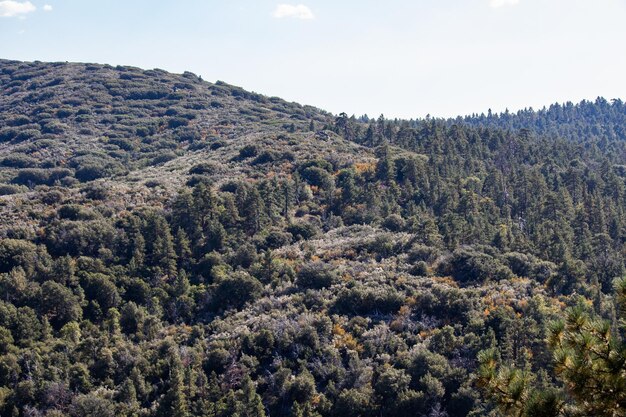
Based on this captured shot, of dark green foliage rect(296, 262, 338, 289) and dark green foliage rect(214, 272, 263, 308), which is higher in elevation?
dark green foliage rect(296, 262, 338, 289)

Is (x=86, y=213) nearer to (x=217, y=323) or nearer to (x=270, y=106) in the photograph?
(x=217, y=323)

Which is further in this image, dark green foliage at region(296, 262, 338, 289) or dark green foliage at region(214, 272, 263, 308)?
dark green foliage at region(296, 262, 338, 289)

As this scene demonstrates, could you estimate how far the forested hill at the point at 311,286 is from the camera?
2789 centimetres

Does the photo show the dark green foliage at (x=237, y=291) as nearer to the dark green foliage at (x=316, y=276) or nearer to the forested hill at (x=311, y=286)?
the forested hill at (x=311, y=286)

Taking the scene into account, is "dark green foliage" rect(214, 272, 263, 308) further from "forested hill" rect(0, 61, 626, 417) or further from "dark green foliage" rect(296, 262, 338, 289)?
"dark green foliage" rect(296, 262, 338, 289)

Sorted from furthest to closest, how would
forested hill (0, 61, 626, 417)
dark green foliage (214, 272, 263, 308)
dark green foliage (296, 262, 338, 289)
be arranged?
dark green foliage (296, 262, 338, 289)
dark green foliage (214, 272, 263, 308)
forested hill (0, 61, 626, 417)

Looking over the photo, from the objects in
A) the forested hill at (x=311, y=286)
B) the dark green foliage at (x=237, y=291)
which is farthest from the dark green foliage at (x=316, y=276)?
the dark green foliage at (x=237, y=291)

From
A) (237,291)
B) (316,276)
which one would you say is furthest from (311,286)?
(237,291)

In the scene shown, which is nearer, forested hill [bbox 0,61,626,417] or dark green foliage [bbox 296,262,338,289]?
forested hill [bbox 0,61,626,417]

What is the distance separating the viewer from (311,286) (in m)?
41.2

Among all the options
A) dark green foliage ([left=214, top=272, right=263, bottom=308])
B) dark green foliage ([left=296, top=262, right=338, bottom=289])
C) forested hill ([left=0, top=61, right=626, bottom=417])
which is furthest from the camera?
dark green foliage ([left=296, top=262, right=338, bottom=289])

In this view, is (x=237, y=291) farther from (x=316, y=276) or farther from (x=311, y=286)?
(x=316, y=276)

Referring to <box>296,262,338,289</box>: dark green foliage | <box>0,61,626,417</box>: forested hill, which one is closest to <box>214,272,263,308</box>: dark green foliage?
<box>0,61,626,417</box>: forested hill

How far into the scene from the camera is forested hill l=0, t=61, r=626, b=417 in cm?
2789
